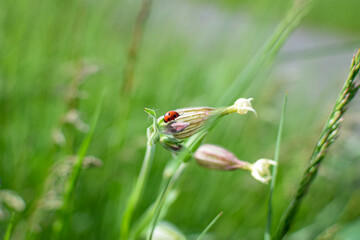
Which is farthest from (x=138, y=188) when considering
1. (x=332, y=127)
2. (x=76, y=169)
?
(x=332, y=127)

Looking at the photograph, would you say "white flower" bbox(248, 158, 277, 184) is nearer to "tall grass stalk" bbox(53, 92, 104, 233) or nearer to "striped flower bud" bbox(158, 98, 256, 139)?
"striped flower bud" bbox(158, 98, 256, 139)

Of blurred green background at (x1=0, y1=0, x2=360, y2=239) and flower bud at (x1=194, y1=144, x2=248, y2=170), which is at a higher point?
flower bud at (x1=194, y1=144, x2=248, y2=170)

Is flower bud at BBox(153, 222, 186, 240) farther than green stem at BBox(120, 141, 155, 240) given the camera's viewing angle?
Yes

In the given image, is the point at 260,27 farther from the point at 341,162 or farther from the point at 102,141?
the point at 102,141

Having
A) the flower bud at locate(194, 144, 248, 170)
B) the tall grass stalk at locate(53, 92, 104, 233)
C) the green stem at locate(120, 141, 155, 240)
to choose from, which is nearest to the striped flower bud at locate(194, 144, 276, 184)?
the flower bud at locate(194, 144, 248, 170)

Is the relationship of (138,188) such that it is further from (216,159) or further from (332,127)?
(332,127)

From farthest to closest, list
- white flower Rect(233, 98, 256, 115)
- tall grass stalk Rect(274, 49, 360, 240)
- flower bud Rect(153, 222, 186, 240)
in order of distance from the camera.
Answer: flower bud Rect(153, 222, 186, 240), white flower Rect(233, 98, 256, 115), tall grass stalk Rect(274, 49, 360, 240)

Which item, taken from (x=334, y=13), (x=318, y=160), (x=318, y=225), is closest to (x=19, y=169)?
(x=318, y=160)
